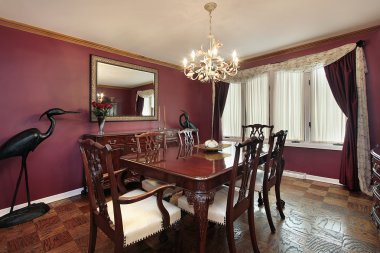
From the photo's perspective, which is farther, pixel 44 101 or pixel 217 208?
pixel 44 101

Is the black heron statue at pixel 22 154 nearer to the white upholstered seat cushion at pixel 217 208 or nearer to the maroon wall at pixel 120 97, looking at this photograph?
the maroon wall at pixel 120 97

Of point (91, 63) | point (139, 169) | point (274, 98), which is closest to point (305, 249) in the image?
point (139, 169)

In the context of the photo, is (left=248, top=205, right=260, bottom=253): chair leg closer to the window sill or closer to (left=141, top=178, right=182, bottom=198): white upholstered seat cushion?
(left=141, top=178, right=182, bottom=198): white upholstered seat cushion

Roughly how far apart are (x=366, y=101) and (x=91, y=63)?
13.5 feet

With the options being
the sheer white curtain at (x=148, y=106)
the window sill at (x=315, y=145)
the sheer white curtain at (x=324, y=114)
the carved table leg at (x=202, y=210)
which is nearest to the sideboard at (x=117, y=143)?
the sheer white curtain at (x=148, y=106)

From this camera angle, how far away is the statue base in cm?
214

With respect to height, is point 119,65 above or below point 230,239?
above

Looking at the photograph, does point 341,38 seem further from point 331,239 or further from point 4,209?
point 4,209

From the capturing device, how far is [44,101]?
8.73 ft

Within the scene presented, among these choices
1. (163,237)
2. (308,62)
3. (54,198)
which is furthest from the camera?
(308,62)

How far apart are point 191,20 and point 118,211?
226 cm

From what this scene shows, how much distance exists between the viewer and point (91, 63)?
3080mm

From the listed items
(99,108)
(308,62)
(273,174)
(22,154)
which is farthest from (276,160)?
(22,154)

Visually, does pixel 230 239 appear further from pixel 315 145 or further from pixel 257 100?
pixel 257 100
